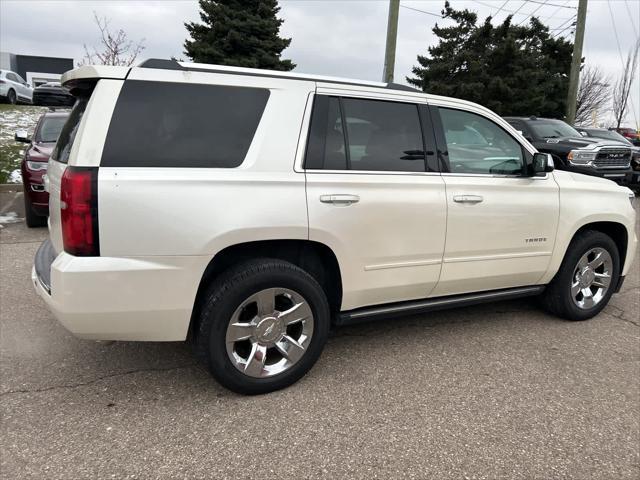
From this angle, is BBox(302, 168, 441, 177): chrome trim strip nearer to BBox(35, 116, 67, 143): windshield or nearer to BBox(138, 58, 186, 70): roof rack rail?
BBox(138, 58, 186, 70): roof rack rail

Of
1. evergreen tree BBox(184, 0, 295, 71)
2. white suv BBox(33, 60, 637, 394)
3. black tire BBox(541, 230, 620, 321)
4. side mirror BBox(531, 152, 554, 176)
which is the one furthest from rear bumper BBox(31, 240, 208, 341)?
evergreen tree BBox(184, 0, 295, 71)

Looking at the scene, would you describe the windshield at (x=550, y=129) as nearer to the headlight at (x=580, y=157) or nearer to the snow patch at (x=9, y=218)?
the headlight at (x=580, y=157)

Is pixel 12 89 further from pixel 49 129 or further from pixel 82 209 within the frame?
pixel 82 209

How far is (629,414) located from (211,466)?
7.84 feet

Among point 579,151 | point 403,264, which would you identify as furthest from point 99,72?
point 579,151

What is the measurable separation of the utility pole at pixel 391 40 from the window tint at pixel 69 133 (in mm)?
9357

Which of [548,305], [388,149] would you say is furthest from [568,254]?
[388,149]

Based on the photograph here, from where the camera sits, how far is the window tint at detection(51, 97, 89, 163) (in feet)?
9.53

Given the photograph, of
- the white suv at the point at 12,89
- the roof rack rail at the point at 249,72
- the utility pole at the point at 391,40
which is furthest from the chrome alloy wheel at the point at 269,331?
the white suv at the point at 12,89

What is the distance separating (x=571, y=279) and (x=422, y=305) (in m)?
1.55

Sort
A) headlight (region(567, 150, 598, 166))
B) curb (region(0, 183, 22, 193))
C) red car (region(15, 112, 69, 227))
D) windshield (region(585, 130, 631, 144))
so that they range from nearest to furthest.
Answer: red car (region(15, 112, 69, 227)) → curb (region(0, 183, 22, 193)) → headlight (region(567, 150, 598, 166)) → windshield (region(585, 130, 631, 144))

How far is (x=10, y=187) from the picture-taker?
1006cm

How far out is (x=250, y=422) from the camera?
277cm

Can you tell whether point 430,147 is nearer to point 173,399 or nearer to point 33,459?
point 173,399
